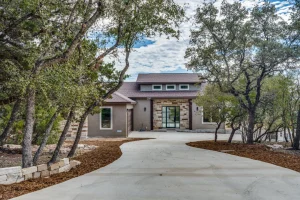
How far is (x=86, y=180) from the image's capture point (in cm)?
612

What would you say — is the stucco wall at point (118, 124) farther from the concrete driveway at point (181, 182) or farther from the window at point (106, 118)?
the concrete driveway at point (181, 182)

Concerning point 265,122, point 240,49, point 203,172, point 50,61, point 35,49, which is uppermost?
point 240,49

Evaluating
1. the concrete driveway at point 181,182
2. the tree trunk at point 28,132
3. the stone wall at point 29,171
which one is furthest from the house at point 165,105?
the tree trunk at point 28,132

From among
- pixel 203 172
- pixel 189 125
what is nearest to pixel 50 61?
pixel 203 172

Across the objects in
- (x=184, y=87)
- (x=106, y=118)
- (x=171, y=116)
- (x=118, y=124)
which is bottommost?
(x=118, y=124)

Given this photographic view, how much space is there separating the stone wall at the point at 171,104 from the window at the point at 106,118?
5.50m

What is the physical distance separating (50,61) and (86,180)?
2.92m

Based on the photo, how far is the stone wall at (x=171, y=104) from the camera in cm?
2280

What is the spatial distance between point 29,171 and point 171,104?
57.5 feet

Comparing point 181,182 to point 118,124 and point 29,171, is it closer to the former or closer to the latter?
point 29,171

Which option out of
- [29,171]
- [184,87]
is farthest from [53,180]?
[184,87]

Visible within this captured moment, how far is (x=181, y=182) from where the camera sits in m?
5.87

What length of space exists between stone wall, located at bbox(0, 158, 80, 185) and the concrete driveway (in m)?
0.85

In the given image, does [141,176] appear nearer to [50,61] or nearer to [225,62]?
[50,61]
